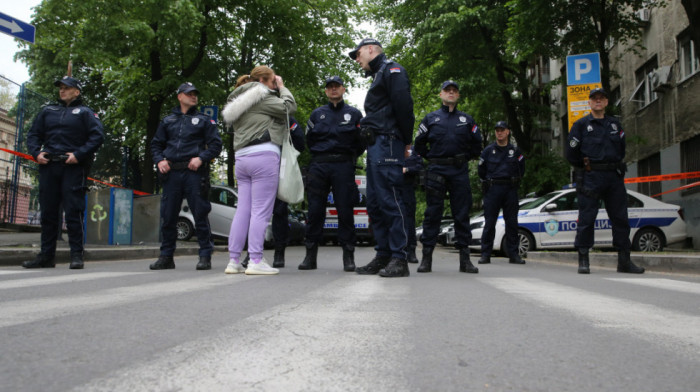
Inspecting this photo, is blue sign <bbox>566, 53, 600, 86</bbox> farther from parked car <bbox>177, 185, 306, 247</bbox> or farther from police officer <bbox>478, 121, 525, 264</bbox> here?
parked car <bbox>177, 185, 306, 247</bbox>

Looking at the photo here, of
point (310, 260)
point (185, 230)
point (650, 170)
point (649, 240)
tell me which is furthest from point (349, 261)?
point (650, 170)

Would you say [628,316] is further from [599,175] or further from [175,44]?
[175,44]

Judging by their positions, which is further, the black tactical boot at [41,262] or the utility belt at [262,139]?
the black tactical boot at [41,262]

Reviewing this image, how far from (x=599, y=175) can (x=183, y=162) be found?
475cm

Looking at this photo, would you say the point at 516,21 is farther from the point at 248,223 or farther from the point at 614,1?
the point at 248,223

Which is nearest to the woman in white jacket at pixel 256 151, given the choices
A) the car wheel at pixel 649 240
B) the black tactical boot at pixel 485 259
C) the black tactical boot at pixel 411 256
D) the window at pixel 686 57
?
the black tactical boot at pixel 411 256

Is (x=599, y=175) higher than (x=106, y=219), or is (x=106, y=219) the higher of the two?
(x=599, y=175)

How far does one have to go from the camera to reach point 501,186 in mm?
9180

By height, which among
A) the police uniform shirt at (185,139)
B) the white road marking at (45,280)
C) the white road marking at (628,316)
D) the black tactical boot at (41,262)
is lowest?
the white road marking at (628,316)

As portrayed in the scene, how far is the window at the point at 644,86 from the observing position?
19.6m

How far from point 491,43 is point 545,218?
897cm

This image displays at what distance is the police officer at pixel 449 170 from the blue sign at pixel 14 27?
207 inches

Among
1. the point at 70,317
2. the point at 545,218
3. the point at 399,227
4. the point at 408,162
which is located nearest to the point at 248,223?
the point at 399,227

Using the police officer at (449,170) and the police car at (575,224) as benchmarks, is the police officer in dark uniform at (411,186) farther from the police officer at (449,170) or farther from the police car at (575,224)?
the police car at (575,224)
